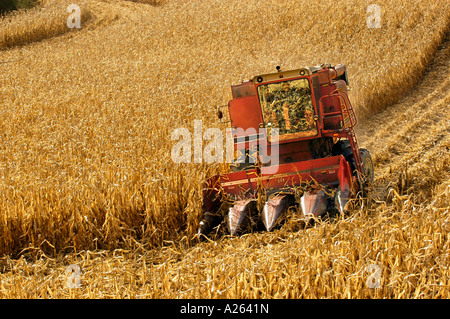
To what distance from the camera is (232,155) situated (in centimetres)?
812

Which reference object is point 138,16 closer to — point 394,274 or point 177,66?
point 177,66

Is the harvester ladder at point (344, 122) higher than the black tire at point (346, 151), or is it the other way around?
the harvester ladder at point (344, 122)

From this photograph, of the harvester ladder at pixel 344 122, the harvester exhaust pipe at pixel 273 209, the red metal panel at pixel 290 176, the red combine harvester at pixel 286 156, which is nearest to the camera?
the harvester exhaust pipe at pixel 273 209

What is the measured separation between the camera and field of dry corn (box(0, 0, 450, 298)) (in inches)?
174

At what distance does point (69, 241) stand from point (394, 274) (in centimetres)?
373

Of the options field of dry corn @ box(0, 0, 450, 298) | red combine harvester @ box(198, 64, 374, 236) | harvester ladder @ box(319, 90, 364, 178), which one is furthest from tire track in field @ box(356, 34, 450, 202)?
red combine harvester @ box(198, 64, 374, 236)

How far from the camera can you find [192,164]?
7.74 metres

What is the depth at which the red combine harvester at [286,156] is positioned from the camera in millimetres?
6359

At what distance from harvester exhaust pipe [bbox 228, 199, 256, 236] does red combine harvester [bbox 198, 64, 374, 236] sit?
0.04ft

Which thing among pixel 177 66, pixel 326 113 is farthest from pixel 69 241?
pixel 177 66

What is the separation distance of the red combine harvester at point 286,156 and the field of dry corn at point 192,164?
0.32 metres

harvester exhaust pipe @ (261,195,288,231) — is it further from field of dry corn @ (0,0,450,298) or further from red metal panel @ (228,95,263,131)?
red metal panel @ (228,95,263,131)

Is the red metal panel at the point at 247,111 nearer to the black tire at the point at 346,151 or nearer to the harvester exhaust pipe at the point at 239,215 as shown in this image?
the black tire at the point at 346,151

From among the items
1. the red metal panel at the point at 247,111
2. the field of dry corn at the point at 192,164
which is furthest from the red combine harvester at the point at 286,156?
the field of dry corn at the point at 192,164
